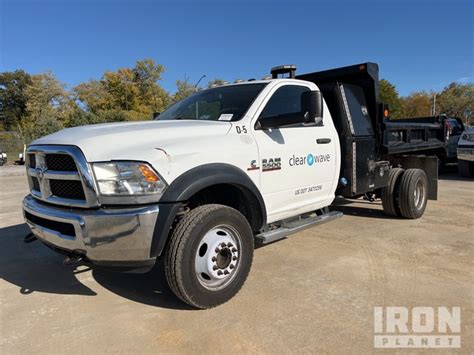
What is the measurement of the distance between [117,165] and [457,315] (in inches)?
114

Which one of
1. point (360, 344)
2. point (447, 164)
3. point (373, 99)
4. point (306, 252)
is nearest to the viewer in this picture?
point (360, 344)

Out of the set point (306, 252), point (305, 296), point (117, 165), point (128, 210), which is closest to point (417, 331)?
point (305, 296)

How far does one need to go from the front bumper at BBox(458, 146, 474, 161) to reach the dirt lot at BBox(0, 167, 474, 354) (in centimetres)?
673

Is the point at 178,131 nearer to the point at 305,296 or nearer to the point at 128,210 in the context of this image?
the point at 128,210

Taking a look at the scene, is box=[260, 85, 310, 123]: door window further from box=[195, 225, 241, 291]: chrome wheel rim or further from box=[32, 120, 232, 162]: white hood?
box=[195, 225, 241, 291]: chrome wheel rim

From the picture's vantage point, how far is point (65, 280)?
4.09 meters

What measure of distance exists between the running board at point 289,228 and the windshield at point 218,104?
1184 mm

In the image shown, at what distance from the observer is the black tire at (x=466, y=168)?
1187cm

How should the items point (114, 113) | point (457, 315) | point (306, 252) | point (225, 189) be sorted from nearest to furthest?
point (457, 315) → point (225, 189) → point (306, 252) → point (114, 113)

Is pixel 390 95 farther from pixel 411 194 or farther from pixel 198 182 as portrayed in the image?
pixel 198 182

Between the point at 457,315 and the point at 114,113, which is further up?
the point at 114,113

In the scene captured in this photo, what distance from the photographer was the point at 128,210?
286cm

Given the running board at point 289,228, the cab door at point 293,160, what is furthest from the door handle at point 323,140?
the running board at point 289,228

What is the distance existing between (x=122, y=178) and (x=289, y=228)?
196cm
